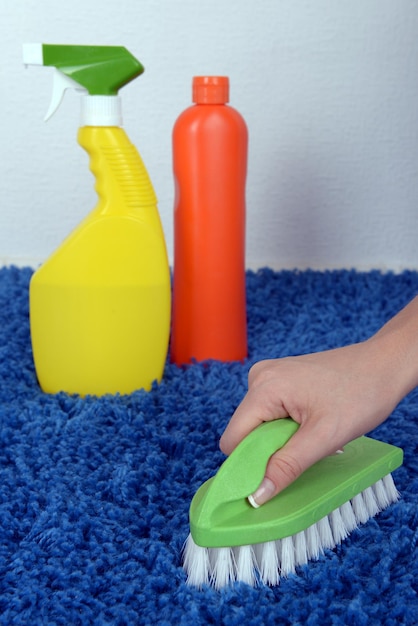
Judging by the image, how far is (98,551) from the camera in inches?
25.8

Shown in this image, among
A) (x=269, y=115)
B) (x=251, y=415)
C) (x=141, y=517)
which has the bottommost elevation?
(x=141, y=517)

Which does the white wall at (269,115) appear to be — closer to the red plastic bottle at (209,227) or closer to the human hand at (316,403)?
the red plastic bottle at (209,227)

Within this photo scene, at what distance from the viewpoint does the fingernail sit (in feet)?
1.99

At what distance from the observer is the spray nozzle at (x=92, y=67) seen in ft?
2.96

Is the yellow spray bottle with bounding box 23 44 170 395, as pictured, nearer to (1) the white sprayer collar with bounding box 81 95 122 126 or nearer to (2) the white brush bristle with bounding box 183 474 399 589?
(1) the white sprayer collar with bounding box 81 95 122 126

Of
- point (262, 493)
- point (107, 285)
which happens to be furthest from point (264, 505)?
point (107, 285)

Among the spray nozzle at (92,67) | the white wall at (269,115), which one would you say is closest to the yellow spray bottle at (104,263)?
the spray nozzle at (92,67)

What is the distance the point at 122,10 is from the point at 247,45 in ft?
0.68

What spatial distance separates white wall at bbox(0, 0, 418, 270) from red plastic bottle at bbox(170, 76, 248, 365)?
0.37 m

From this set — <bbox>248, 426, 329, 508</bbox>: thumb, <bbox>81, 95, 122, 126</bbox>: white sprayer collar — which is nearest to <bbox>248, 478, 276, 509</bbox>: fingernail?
<bbox>248, 426, 329, 508</bbox>: thumb

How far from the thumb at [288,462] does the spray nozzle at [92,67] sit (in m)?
0.46

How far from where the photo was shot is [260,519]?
1.95ft

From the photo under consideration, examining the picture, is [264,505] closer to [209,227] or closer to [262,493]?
[262,493]

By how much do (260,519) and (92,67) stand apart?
0.54 meters
